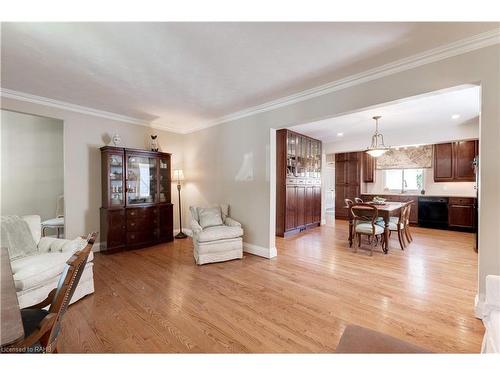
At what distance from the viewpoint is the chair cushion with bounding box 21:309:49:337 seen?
1.20 meters

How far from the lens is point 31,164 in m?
3.54

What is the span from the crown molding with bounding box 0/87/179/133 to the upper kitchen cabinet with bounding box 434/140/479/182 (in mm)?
7110

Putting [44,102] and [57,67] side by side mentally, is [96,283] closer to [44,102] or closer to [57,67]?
[57,67]

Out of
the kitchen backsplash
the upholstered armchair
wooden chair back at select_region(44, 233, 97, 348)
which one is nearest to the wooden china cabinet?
the upholstered armchair

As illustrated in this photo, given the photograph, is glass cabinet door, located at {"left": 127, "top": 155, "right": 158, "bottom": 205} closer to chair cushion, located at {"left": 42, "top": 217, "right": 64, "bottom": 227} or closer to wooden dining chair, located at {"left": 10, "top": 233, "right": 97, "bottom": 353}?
chair cushion, located at {"left": 42, "top": 217, "right": 64, "bottom": 227}

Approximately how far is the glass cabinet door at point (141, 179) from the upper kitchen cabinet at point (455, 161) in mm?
7129

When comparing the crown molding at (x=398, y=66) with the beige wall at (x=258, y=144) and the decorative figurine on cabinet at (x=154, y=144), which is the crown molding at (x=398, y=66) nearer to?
the beige wall at (x=258, y=144)

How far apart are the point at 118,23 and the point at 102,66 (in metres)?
0.87

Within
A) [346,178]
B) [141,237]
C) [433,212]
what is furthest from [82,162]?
[433,212]

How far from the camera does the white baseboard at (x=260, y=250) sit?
12.0 ft

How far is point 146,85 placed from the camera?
2910 millimetres

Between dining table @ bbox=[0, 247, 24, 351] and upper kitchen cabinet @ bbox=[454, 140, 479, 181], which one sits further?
upper kitchen cabinet @ bbox=[454, 140, 479, 181]

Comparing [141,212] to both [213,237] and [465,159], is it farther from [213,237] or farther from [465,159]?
[465,159]

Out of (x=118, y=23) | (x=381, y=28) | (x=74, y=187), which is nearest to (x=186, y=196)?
(x=74, y=187)
